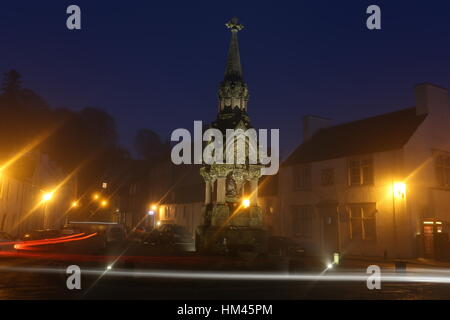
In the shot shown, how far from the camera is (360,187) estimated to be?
1277 inches

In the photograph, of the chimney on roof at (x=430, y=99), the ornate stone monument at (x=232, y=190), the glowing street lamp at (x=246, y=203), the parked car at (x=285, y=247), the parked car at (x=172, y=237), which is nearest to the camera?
the ornate stone monument at (x=232, y=190)

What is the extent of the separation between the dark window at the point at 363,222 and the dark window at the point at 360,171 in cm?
182

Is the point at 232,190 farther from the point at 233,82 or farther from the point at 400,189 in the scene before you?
the point at 400,189

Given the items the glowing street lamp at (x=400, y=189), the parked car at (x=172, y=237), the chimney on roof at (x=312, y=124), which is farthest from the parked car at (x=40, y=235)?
the glowing street lamp at (x=400, y=189)

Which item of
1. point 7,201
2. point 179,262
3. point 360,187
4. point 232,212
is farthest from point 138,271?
point 7,201

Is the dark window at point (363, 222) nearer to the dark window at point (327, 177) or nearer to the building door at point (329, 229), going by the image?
the building door at point (329, 229)

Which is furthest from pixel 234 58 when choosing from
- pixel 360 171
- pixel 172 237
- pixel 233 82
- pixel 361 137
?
pixel 361 137

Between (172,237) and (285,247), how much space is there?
→ 815 cm

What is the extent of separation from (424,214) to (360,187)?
15.9 ft

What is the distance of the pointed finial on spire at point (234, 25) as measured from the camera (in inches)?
921

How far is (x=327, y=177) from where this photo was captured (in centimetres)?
3556
